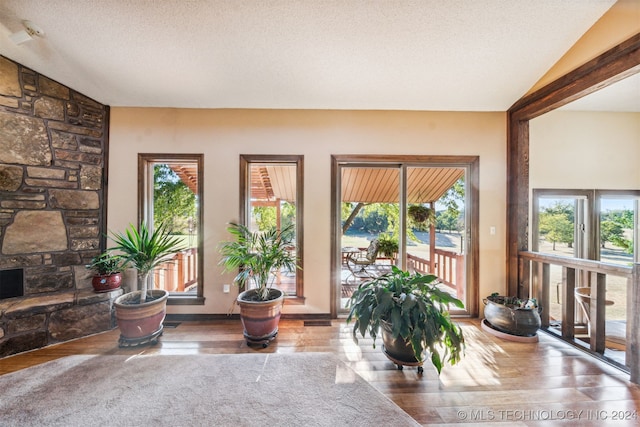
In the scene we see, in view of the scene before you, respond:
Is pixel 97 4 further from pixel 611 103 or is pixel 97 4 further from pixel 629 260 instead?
pixel 629 260

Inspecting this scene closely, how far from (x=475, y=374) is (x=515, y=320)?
3.15 feet

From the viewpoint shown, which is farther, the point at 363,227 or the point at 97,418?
the point at 363,227

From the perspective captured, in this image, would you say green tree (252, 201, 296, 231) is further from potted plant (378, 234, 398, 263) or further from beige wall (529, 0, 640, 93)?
beige wall (529, 0, 640, 93)

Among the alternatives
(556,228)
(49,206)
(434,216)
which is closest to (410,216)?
(434,216)

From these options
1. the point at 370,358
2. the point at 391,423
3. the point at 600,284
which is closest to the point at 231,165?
the point at 370,358

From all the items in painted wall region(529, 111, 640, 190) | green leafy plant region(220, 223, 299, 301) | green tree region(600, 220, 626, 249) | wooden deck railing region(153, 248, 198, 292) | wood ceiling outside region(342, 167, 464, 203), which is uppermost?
painted wall region(529, 111, 640, 190)

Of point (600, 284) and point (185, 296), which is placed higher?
point (600, 284)

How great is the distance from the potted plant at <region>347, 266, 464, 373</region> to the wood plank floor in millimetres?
196

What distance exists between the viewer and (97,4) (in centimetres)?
188

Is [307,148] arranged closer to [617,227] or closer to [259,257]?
[259,257]

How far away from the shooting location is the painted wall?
132 inches

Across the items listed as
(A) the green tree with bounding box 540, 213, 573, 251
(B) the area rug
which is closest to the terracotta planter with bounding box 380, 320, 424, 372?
(B) the area rug

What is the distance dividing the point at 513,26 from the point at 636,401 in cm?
316

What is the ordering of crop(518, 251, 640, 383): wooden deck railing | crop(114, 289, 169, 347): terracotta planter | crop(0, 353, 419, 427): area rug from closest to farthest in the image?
crop(0, 353, 419, 427): area rug < crop(518, 251, 640, 383): wooden deck railing < crop(114, 289, 169, 347): terracotta planter
